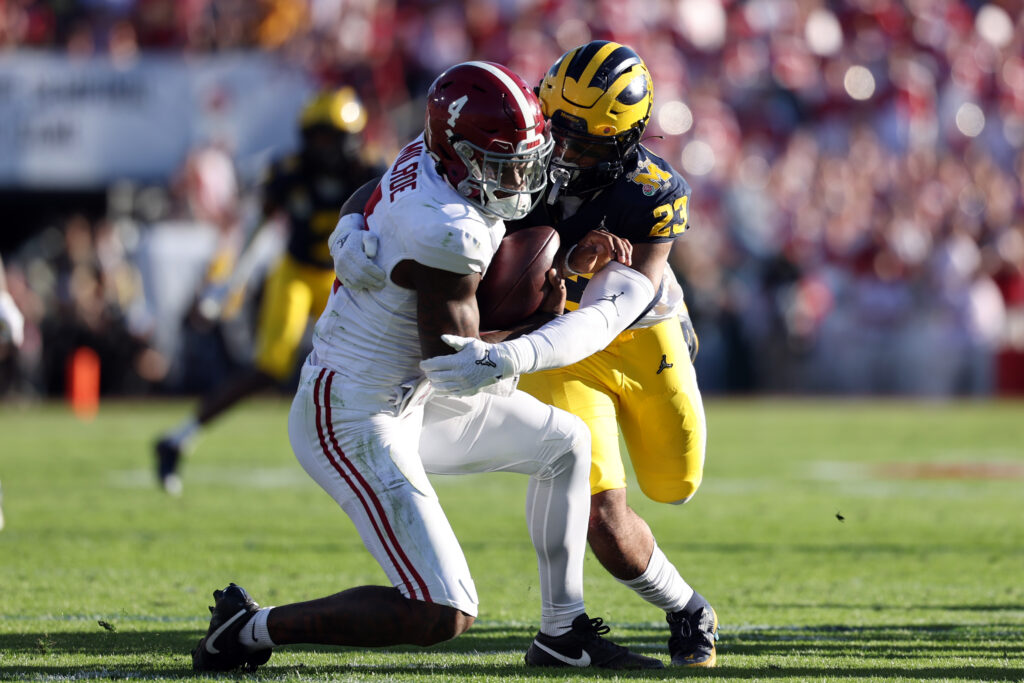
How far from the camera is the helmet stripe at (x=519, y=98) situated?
3.43 m

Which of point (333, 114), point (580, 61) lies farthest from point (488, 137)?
point (333, 114)

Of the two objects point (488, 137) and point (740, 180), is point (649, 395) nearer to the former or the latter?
point (488, 137)

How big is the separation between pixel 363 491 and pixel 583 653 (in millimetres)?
757

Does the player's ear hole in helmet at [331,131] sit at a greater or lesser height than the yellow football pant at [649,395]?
greater

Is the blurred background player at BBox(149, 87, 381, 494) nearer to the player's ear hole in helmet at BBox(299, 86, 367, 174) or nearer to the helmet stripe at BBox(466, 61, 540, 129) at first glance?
the player's ear hole in helmet at BBox(299, 86, 367, 174)

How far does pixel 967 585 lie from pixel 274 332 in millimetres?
3921

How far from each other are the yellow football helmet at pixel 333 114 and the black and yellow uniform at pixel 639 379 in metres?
3.67

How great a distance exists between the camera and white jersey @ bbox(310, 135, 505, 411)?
328cm

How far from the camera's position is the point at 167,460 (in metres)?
7.51

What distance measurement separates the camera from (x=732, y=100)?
17.4 m

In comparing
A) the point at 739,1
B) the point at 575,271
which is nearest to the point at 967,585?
the point at 575,271

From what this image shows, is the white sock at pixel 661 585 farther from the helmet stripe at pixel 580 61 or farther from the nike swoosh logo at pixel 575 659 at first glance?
the helmet stripe at pixel 580 61

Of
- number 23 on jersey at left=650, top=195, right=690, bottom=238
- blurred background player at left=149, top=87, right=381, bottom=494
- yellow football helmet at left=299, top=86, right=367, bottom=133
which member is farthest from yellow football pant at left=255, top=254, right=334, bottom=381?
number 23 on jersey at left=650, top=195, right=690, bottom=238

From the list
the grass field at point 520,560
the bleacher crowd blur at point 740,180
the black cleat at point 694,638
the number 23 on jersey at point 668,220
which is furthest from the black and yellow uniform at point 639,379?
the bleacher crowd blur at point 740,180
